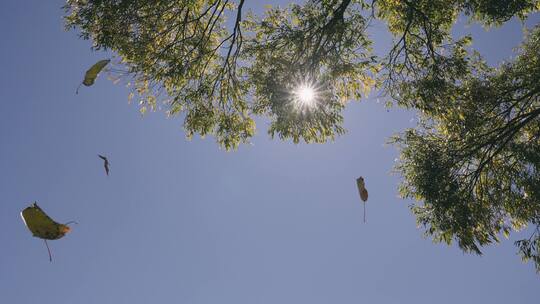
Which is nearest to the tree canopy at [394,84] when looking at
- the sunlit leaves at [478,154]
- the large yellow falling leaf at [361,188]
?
the sunlit leaves at [478,154]

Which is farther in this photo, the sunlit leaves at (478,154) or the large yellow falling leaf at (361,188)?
the sunlit leaves at (478,154)

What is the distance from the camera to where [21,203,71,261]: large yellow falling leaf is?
4.33 m

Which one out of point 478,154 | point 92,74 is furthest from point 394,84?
point 92,74

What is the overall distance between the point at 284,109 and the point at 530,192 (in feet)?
27.1

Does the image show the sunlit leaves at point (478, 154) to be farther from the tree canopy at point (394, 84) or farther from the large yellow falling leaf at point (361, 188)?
the large yellow falling leaf at point (361, 188)

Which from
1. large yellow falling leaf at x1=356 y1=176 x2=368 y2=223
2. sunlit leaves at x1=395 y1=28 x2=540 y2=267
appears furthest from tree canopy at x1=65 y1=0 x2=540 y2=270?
large yellow falling leaf at x1=356 y1=176 x2=368 y2=223

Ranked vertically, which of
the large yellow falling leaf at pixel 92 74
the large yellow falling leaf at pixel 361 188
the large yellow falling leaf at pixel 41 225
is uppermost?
the large yellow falling leaf at pixel 92 74

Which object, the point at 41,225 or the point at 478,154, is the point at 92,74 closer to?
the point at 41,225

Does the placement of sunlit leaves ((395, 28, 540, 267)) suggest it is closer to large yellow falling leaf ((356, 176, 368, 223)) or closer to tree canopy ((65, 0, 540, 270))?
tree canopy ((65, 0, 540, 270))

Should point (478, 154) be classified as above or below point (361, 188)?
above

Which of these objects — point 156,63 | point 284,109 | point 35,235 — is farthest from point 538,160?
point 35,235

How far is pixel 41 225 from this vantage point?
4.44m

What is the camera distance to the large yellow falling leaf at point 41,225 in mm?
4330

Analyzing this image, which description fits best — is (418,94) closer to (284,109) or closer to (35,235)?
(284,109)
